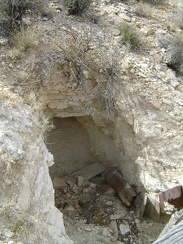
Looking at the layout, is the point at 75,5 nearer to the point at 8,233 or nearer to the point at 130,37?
the point at 130,37

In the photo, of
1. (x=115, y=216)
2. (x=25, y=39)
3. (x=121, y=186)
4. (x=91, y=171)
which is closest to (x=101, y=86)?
(x=25, y=39)

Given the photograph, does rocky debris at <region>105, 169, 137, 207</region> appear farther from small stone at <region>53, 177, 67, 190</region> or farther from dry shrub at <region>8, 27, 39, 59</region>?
dry shrub at <region>8, 27, 39, 59</region>

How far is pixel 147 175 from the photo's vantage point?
5336mm

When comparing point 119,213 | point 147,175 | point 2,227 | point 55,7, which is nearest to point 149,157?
point 147,175

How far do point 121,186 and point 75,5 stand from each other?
3.47 metres

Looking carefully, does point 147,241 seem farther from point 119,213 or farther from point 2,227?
point 2,227

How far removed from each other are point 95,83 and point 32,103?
1289mm

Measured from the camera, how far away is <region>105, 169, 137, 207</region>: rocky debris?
5.79m

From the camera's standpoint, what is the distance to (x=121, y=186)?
5961mm

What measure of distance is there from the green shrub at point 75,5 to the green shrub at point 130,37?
0.84m

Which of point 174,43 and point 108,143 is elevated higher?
point 174,43

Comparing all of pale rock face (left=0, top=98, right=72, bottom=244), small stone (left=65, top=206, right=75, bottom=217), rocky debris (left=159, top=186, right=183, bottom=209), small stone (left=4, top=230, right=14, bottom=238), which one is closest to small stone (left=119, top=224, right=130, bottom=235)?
small stone (left=65, top=206, right=75, bottom=217)

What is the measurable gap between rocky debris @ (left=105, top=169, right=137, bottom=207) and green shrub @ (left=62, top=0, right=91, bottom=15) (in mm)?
3134

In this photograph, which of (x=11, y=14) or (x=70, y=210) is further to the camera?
(x=70, y=210)
